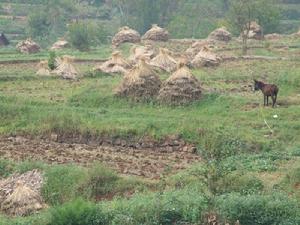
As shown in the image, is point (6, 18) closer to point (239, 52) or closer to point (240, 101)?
point (239, 52)

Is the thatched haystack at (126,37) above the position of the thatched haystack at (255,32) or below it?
below

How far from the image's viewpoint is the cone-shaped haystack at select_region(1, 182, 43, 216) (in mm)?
19453

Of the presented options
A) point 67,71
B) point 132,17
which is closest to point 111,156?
point 67,71

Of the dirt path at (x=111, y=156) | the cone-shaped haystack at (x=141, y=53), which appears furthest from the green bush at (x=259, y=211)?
the cone-shaped haystack at (x=141, y=53)

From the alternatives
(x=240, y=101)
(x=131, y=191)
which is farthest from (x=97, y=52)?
(x=131, y=191)

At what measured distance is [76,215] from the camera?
16906 mm

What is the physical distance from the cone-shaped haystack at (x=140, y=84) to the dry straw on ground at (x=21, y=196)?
8600mm

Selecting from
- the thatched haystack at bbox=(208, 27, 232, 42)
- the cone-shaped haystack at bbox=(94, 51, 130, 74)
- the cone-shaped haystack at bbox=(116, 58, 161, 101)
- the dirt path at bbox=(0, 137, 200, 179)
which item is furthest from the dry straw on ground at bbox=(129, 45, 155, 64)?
the dirt path at bbox=(0, 137, 200, 179)

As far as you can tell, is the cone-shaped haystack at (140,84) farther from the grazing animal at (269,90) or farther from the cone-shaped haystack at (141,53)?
the cone-shaped haystack at (141,53)

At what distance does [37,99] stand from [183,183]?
11203 millimetres

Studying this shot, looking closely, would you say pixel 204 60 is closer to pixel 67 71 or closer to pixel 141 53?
pixel 141 53

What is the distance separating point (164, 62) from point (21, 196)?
56.9 feet

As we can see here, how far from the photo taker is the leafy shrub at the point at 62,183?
20.5 metres

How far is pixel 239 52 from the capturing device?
4278cm
